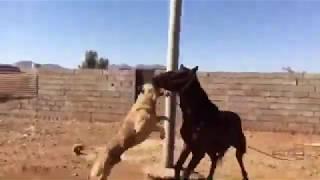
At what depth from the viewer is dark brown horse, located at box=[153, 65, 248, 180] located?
21.3ft

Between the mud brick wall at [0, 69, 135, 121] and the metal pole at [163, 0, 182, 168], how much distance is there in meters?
10.6

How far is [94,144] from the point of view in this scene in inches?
576

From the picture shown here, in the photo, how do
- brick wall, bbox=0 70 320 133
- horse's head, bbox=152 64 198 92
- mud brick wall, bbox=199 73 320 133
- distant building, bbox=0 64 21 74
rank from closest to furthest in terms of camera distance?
horse's head, bbox=152 64 198 92
mud brick wall, bbox=199 73 320 133
brick wall, bbox=0 70 320 133
distant building, bbox=0 64 21 74

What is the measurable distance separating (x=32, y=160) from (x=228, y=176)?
13.6 feet

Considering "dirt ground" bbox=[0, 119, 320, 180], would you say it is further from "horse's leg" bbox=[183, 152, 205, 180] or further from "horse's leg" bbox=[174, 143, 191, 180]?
"horse's leg" bbox=[183, 152, 205, 180]

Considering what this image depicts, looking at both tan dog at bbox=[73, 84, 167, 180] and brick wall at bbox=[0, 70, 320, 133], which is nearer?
tan dog at bbox=[73, 84, 167, 180]

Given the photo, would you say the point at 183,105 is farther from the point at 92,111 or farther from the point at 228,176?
the point at 92,111

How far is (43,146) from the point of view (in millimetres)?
14016

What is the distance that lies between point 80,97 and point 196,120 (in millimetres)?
→ 12884

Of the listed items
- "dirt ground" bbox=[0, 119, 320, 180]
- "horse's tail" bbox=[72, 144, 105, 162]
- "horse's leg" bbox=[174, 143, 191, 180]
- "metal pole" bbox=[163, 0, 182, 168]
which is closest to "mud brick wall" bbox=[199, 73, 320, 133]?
"dirt ground" bbox=[0, 119, 320, 180]

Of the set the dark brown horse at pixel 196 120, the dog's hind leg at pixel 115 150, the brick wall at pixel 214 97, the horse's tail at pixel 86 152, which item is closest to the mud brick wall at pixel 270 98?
the brick wall at pixel 214 97

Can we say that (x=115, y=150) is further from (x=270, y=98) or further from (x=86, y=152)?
(x=270, y=98)

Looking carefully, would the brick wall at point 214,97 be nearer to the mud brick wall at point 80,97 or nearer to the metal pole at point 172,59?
the mud brick wall at point 80,97

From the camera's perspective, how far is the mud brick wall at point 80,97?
1859 cm
